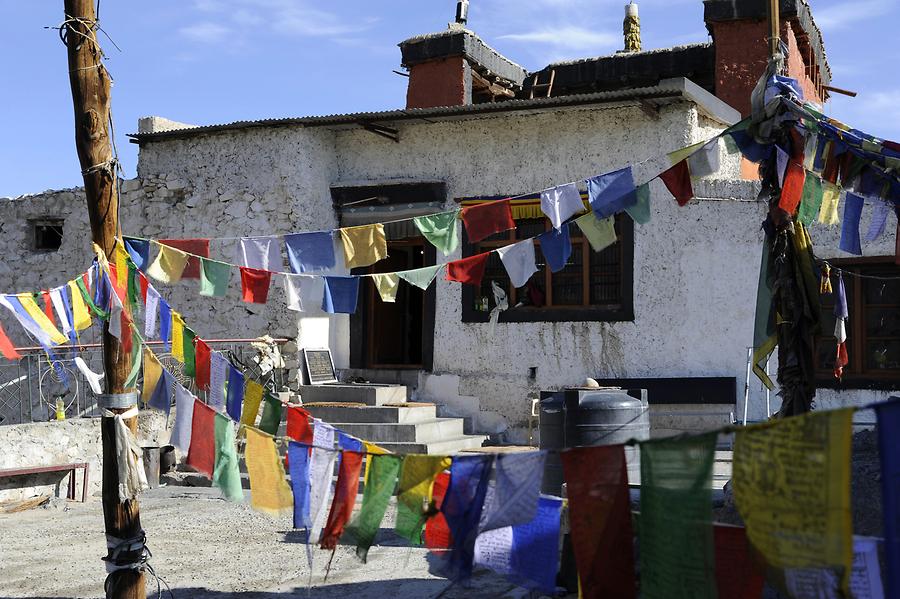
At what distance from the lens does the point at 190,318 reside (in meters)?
15.7

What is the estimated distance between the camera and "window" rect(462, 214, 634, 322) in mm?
13742

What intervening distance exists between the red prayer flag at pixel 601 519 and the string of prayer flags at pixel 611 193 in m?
3.70

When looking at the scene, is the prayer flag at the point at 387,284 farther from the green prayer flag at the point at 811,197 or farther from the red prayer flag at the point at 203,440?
the green prayer flag at the point at 811,197

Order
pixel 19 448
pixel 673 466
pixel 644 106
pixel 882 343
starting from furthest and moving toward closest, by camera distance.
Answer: pixel 644 106, pixel 882 343, pixel 19 448, pixel 673 466

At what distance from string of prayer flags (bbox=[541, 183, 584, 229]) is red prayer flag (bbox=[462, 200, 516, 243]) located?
1.61 ft

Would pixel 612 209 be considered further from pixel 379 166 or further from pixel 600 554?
pixel 379 166

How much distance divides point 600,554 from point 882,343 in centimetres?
902

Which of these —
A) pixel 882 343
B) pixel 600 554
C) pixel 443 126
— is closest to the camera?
pixel 600 554

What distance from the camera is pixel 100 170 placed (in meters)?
6.85

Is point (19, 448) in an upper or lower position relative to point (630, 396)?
lower

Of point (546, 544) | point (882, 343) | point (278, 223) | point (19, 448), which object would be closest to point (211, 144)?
point (278, 223)

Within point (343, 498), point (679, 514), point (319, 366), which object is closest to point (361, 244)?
point (343, 498)

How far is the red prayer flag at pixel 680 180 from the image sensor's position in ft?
26.3

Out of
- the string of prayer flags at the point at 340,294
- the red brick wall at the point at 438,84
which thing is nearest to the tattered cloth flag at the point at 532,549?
the string of prayer flags at the point at 340,294
